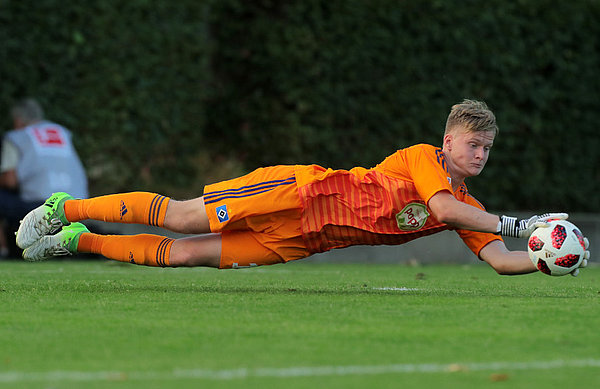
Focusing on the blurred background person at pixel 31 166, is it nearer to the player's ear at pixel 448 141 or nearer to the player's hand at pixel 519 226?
the player's ear at pixel 448 141

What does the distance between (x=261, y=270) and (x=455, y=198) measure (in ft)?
13.0

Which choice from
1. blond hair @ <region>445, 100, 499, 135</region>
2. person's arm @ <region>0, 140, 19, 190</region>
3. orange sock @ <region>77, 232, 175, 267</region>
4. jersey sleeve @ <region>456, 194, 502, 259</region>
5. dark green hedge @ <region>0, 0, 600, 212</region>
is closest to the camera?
blond hair @ <region>445, 100, 499, 135</region>

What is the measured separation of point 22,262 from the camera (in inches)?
431

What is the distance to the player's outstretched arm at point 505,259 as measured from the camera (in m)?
6.70

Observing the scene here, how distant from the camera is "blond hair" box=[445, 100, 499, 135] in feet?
21.5

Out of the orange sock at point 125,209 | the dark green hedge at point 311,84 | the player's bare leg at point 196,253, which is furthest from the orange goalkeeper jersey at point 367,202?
the dark green hedge at point 311,84

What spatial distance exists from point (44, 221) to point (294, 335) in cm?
263

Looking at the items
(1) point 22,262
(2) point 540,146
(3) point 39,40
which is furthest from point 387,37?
(1) point 22,262

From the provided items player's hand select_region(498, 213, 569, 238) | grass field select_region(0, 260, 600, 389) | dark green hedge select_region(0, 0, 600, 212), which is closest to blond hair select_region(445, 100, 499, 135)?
player's hand select_region(498, 213, 569, 238)

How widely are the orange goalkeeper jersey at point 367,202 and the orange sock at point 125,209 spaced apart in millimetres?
873

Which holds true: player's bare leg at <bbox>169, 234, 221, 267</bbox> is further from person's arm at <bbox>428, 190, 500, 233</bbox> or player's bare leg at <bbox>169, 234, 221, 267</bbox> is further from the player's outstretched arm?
the player's outstretched arm

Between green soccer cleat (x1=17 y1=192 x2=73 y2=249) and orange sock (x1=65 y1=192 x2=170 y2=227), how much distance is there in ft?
0.31

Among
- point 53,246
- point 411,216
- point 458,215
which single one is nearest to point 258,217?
point 411,216

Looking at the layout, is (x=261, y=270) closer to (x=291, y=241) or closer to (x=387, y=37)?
(x=291, y=241)
